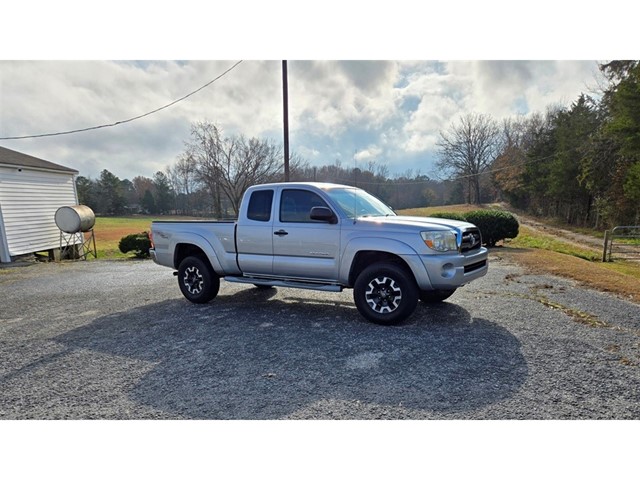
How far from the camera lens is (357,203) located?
203 inches

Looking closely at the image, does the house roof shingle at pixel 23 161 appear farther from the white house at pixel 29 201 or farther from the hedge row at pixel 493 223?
the hedge row at pixel 493 223

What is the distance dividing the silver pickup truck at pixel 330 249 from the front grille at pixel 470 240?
0.6 inches

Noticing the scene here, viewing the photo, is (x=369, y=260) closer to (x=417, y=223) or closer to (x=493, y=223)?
(x=417, y=223)

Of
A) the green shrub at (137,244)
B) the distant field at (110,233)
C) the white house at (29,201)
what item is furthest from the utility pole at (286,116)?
the white house at (29,201)

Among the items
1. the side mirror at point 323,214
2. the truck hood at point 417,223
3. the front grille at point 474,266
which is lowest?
the front grille at point 474,266

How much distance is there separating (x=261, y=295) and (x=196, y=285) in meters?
1.22

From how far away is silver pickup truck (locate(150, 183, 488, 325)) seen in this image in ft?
13.9

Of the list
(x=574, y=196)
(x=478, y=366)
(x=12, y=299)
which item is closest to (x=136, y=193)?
(x=12, y=299)

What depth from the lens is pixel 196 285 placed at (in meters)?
5.72

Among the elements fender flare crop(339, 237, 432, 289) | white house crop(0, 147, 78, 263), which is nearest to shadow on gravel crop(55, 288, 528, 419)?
fender flare crop(339, 237, 432, 289)

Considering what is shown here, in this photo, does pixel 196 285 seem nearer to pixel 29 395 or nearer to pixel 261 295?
pixel 261 295

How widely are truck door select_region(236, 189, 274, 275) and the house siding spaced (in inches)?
510

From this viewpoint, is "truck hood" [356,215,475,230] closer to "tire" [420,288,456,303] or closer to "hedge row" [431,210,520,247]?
"tire" [420,288,456,303]

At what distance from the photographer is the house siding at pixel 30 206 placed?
12.9 meters
